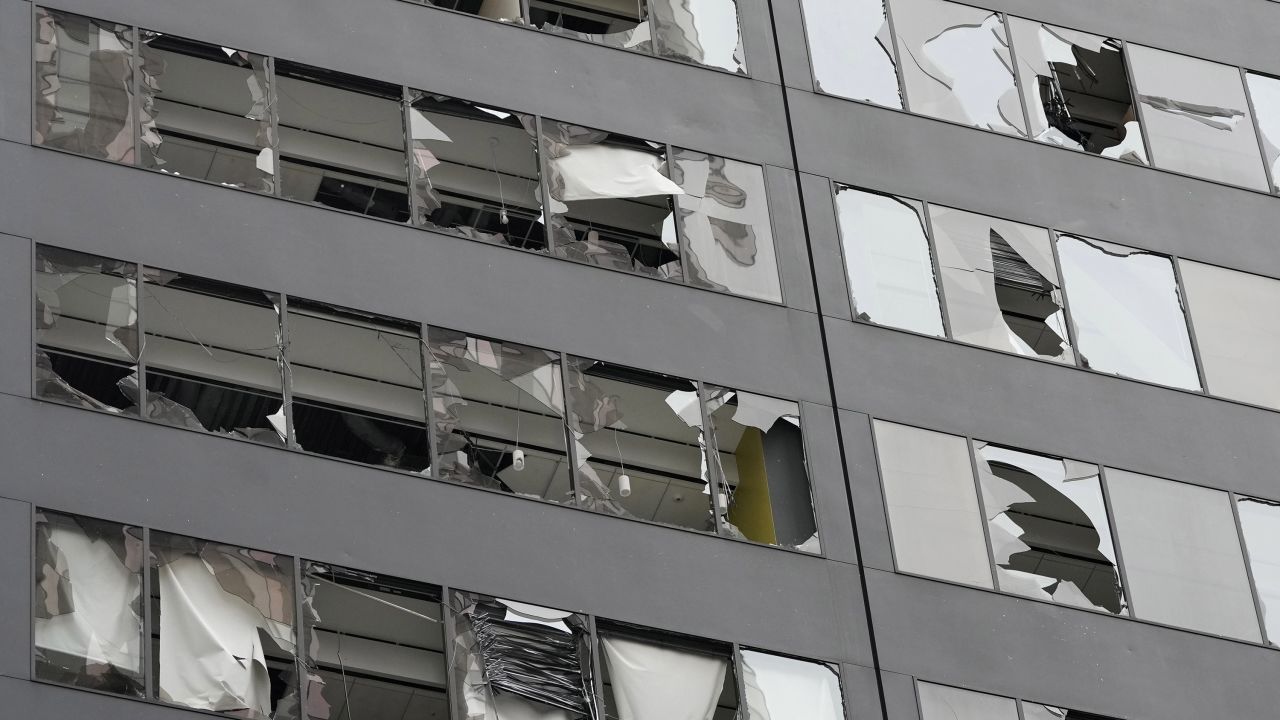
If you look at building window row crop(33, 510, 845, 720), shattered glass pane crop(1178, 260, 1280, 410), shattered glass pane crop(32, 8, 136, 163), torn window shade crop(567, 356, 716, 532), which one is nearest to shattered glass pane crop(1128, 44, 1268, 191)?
shattered glass pane crop(1178, 260, 1280, 410)

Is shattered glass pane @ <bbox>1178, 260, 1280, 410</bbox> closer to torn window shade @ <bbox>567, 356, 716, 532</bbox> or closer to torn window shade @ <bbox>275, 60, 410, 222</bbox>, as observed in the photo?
torn window shade @ <bbox>567, 356, 716, 532</bbox>

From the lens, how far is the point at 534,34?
119 feet

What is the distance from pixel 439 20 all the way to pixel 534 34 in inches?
59.7

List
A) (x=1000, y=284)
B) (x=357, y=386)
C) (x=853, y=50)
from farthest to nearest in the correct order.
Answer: (x=853, y=50) → (x=1000, y=284) → (x=357, y=386)

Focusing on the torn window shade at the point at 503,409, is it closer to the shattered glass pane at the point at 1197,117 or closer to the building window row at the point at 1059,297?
the building window row at the point at 1059,297

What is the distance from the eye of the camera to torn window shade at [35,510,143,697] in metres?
28.5

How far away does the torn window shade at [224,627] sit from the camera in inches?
1148

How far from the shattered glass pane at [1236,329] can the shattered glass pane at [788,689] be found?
29.1 ft

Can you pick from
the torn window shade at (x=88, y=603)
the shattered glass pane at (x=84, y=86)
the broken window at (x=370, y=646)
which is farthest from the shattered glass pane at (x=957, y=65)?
the torn window shade at (x=88, y=603)

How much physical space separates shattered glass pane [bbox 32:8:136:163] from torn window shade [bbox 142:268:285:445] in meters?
2.20

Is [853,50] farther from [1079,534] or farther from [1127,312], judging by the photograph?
[1079,534]

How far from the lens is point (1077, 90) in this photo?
3962 centimetres

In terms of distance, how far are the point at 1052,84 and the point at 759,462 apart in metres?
9.65

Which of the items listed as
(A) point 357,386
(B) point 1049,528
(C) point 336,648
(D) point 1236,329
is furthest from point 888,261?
(C) point 336,648
